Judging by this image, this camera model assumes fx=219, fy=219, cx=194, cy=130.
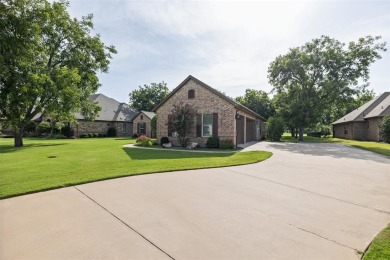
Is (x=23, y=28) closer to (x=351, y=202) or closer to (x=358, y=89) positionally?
(x=351, y=202)

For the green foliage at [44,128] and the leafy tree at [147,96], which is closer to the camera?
the green foliage at [44,128]

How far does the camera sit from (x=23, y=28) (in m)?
5.26

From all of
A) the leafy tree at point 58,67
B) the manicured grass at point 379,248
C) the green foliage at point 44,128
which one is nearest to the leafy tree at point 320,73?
the leafy tree at point 58,67

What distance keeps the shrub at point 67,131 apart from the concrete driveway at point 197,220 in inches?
1217

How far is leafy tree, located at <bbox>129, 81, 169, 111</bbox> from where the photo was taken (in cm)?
5756

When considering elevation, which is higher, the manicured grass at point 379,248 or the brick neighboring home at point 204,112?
the brick neighboring home at point 204,112

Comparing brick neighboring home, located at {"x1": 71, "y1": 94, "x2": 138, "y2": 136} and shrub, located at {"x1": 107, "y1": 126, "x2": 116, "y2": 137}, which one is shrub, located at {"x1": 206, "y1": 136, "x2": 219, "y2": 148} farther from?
shrub, located at {"x1": 107, "y1": 126, "x2": 116, "y2": 137}

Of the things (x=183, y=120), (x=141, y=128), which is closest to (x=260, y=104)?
(x=141, y=128)

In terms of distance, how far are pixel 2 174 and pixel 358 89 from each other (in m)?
32.3

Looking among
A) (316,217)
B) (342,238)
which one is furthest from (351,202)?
(342,238)

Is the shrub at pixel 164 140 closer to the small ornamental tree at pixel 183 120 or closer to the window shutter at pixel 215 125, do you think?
the small ornamental tree at pixel 183 120

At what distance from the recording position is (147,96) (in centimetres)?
5803

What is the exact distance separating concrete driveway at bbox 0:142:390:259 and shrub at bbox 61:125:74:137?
30.9 meters

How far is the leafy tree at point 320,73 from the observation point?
83.6ft
